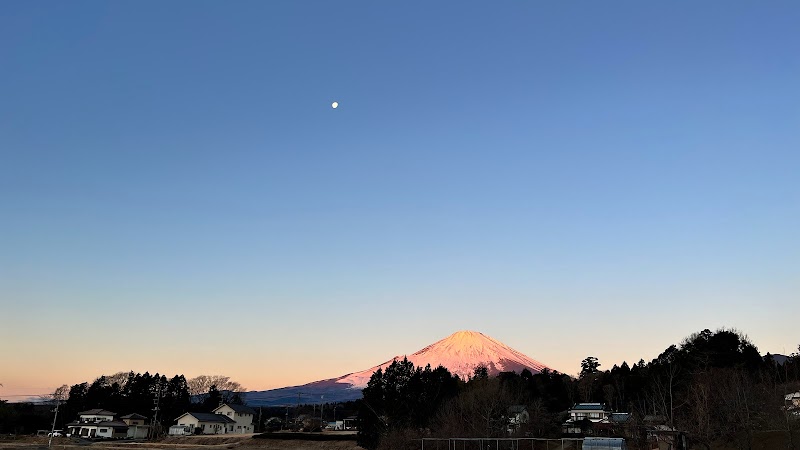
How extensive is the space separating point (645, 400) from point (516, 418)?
22.6 meters

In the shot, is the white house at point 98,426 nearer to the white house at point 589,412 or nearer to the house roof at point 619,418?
the white house at point 589,412

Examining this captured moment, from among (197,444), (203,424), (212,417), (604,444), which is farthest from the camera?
(212,417)

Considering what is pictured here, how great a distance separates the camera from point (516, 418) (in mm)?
58875

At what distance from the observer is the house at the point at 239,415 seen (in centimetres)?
9488

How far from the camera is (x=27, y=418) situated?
88.6 m

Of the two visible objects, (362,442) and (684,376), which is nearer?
(362,442)

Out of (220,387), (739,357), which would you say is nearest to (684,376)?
(739,357)

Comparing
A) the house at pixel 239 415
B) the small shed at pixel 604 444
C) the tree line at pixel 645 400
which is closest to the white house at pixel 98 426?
the house at pixel 239 415

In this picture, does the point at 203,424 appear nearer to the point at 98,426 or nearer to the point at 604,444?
the point at 98,426

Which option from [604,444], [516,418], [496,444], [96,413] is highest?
[604,444]

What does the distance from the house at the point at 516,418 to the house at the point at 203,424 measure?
161 ft

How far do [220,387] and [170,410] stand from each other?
53.1 m

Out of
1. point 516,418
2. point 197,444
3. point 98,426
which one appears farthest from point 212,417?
point 516,418

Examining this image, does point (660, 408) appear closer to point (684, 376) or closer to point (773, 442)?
point (684, 376)
